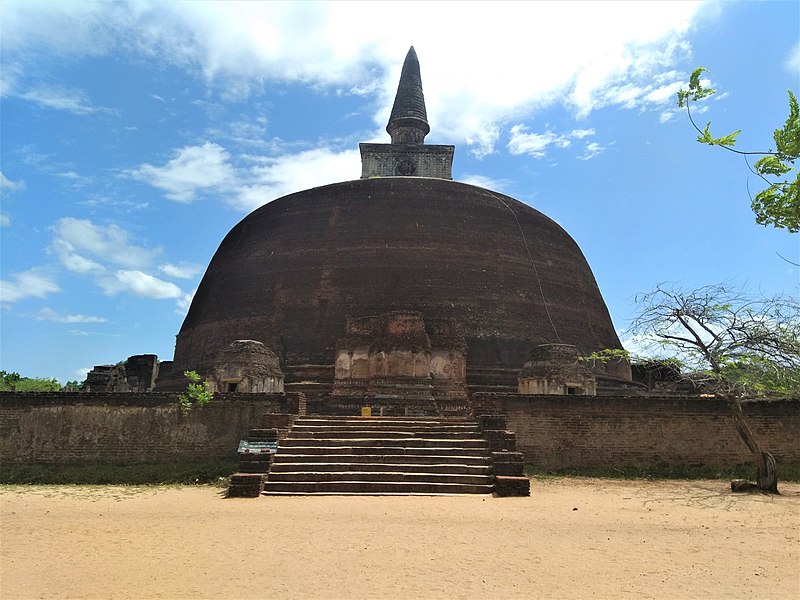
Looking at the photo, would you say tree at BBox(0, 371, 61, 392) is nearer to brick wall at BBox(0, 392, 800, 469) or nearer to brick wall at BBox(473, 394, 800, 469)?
Answer: brick wall at BBox(0, 392, 800, 469)

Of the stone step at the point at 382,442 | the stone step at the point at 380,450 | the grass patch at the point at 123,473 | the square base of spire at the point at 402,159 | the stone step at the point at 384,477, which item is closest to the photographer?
the stone step at the point at 384,477

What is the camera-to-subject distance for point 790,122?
14.7 feet

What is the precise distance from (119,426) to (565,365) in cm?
902

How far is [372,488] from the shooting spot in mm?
8414

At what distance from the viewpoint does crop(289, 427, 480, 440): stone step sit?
32.8ft

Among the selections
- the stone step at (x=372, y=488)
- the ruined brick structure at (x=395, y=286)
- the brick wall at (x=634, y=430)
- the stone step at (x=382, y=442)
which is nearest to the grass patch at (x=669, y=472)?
the brick wall at (x=634, y=430)

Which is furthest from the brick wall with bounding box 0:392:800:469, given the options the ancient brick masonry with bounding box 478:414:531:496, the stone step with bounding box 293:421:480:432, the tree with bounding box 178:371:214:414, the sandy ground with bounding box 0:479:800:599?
the sandy ground with bounding box 0:479:800:599

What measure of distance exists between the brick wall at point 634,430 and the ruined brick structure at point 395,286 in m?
3.01

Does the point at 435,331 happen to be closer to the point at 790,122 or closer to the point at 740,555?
the point at 740,555

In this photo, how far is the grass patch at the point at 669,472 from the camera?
33.6 feet

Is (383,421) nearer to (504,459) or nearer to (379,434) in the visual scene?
(379,434)

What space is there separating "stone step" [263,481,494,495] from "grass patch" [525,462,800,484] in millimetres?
2053

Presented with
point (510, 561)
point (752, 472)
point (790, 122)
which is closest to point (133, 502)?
point (510, 561)

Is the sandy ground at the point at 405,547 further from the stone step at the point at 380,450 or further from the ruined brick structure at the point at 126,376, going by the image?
the ruined brick structure at the point at 126,376
